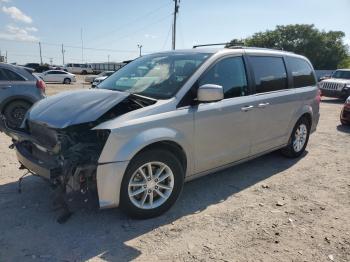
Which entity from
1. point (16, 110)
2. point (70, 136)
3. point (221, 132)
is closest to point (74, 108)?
point (70, 136)

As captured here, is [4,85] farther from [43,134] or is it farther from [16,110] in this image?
[43,134]

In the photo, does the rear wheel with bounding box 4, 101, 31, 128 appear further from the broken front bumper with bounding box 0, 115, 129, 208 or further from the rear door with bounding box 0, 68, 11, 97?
the broken front bumper with bounding box 0, 115, 129, 208

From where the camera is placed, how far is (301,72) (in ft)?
20.6

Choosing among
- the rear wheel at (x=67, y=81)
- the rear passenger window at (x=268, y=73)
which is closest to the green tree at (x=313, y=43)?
the rear wheel at (x=67, y=81)

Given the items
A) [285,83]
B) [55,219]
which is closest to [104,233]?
[55,219]

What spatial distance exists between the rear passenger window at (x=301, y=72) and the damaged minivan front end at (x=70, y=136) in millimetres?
3230

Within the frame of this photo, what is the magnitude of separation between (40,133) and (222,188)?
2.50 metres

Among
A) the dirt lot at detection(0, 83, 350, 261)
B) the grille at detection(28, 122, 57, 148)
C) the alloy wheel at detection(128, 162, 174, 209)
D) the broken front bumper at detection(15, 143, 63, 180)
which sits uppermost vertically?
the grille at detection(28, 122, 57, 148)

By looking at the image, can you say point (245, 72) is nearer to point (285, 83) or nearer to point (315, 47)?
point (285, 83)

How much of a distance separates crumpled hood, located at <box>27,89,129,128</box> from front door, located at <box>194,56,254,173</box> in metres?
1.02

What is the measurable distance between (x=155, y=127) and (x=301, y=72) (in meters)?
3.74

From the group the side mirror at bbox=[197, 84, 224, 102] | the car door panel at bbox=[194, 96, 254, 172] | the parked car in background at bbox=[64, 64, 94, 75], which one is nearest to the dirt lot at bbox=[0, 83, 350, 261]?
the car door panel at bbox=[194, 96, 254, 172]

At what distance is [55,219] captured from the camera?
3.80 meters

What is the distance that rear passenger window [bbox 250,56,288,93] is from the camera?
507 cm
